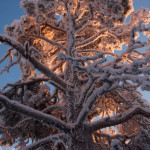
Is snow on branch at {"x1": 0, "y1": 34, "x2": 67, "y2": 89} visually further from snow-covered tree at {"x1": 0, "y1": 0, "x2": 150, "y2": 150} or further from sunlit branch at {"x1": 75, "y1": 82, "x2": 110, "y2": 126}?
sunlit branch at {"x1": 75, "y1": 82, "x2": 110, "y2": 126}

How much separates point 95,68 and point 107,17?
4.09m

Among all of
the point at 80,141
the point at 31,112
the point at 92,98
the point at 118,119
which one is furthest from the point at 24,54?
the point at 118,119

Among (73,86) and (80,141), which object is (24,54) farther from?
(80,141)

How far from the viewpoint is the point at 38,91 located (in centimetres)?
604

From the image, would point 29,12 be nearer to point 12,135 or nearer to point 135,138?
point 12,135

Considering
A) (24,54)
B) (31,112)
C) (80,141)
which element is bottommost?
(80,141)

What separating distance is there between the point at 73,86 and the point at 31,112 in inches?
75.2

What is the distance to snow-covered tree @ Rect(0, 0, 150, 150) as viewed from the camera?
3322 millimetres

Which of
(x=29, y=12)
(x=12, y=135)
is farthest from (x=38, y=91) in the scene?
(x=29, y=12)

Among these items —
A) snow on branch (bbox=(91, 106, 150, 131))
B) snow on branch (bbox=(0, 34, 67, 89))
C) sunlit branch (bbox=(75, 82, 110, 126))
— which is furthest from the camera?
snow on branch (bbox=(0, 34, 67, 89))

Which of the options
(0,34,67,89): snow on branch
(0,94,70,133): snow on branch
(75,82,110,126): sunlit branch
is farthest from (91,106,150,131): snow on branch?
(0,34,67,89): snow on branch

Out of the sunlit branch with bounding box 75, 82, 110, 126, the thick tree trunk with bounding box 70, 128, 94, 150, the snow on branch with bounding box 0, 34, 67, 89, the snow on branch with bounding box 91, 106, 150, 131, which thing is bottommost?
the thick tree trunk with bounding box 70, 128, 94, 150

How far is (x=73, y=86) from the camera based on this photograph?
4973 mm

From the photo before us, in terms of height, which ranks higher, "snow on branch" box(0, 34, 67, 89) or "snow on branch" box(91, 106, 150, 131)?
"snow on branch" box(0, 34, 67, 89)
